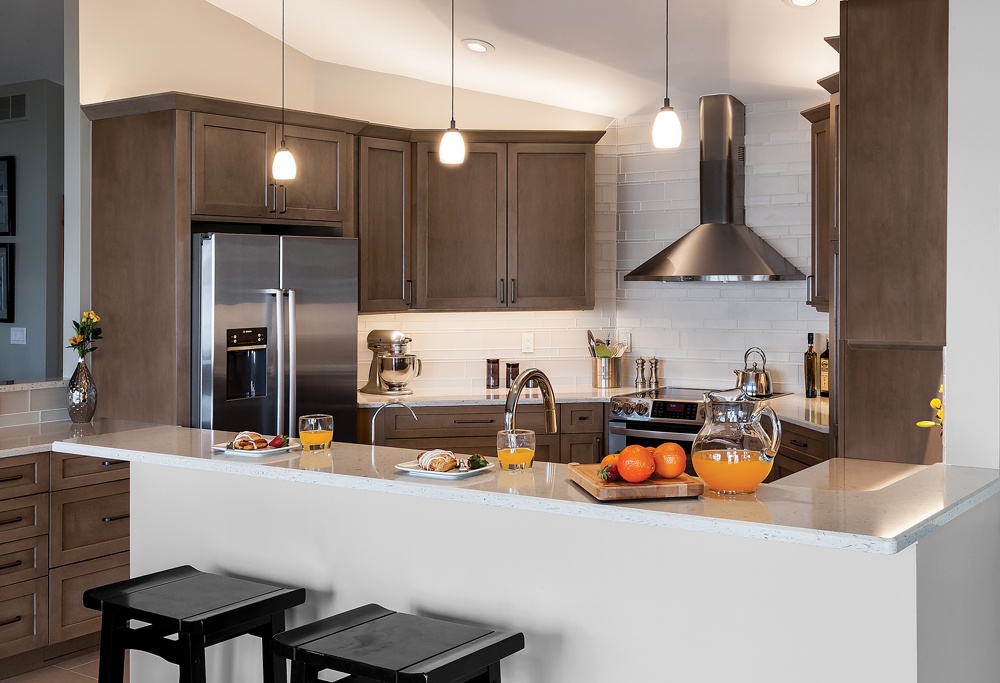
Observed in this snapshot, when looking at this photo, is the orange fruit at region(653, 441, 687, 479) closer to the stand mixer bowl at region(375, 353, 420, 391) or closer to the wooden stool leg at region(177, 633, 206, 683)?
the wooden stool leg at region(177, 633, 206, 683)

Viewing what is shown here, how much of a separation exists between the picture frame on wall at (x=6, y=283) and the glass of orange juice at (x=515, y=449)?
3.59 m

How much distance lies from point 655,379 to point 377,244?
1.87 meters

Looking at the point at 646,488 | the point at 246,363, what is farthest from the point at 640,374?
the point at 646,488

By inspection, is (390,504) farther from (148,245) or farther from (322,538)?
(148,245)

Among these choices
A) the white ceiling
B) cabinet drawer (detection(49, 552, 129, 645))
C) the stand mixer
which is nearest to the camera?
cabinet drawer (detection(49, 552, 129, 645))

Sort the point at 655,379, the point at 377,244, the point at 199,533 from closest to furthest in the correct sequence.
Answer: the point at 199,533
the point at 377,244
the point at 655,379

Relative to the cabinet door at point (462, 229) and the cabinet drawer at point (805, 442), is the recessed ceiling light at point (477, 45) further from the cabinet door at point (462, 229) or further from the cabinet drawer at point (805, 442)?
the cabinet drawer at point (805, 442)

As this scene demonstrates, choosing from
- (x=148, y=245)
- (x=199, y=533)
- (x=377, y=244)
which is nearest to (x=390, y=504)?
(x=199, y=533)

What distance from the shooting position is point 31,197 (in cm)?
493

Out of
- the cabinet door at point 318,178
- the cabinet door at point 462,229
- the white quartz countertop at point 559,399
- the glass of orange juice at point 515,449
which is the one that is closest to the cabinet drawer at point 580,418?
the white quartz countertop at point 559,399

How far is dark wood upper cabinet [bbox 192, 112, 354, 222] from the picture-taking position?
4.52 m

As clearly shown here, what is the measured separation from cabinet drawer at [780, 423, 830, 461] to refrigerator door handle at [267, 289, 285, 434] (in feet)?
8.06

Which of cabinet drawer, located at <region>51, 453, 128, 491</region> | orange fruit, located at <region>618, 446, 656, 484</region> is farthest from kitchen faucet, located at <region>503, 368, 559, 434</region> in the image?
cabinet drawer, located at <region>51, 453, 128, 491</region>

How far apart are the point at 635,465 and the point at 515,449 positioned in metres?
0.42
